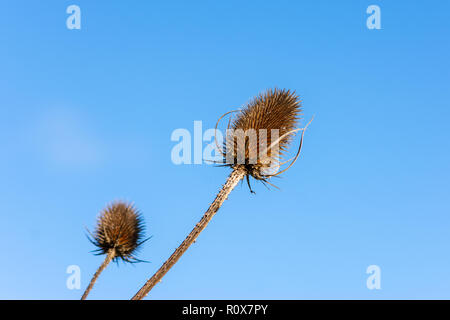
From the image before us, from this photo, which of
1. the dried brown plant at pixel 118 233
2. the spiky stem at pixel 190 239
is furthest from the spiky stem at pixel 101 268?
the spiky stem at pixel 190 239

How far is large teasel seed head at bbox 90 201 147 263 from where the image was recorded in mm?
11336

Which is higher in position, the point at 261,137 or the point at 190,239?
the point at 261,137

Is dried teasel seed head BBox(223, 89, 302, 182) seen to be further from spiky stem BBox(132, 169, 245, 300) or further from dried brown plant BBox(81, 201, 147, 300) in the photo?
dried brown plant BBox(81, 201, 147, 300)

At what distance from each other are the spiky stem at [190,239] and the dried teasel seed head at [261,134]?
0.67m

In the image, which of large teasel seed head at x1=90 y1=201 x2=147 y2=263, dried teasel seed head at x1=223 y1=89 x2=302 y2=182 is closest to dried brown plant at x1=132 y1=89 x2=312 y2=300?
dried teasel seed head at x1=223 y1=89 x2=302 y2=182

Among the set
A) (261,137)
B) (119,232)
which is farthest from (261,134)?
(119,232)

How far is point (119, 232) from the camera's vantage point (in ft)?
37.5

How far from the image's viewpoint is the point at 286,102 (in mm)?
8938

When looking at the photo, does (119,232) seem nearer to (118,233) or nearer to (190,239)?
(118,233)

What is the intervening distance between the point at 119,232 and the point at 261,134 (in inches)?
229

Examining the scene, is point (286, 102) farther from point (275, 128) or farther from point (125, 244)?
point (125, 244)

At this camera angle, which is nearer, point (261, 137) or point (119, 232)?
point (261, 137)
